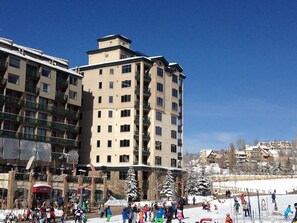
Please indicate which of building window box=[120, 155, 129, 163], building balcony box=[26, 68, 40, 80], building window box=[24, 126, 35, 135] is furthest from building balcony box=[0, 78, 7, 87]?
building window box=[120, 155, 129, 163]

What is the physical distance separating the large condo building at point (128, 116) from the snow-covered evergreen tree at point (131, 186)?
97.8 inches

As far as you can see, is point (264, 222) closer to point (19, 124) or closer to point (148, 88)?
point (19, 124)

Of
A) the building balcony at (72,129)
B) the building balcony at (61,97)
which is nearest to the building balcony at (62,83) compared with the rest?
the building balcony at (61,97)

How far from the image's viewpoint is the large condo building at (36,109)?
65.3 metres

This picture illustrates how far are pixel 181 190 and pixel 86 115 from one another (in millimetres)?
22200

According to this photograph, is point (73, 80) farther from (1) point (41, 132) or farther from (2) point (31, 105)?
(1) point (41, 132)

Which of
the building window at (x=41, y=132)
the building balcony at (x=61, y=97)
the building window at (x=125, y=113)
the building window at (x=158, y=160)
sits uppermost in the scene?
the building balcony at (x=61, y=97)

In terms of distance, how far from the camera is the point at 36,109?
70.2 m

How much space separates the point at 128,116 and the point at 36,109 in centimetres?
1661

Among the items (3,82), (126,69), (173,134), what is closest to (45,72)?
(3,82)

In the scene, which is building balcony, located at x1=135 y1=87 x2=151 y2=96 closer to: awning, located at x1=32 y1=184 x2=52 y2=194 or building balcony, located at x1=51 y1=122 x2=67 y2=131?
building balcony, located at x1=51 y1=122 x2=67 y2=131

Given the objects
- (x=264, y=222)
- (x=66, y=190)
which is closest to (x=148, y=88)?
(x=66, y=190)

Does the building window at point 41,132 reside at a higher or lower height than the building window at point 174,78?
lower

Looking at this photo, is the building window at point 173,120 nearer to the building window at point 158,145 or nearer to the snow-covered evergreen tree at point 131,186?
the building window at point 158,145
